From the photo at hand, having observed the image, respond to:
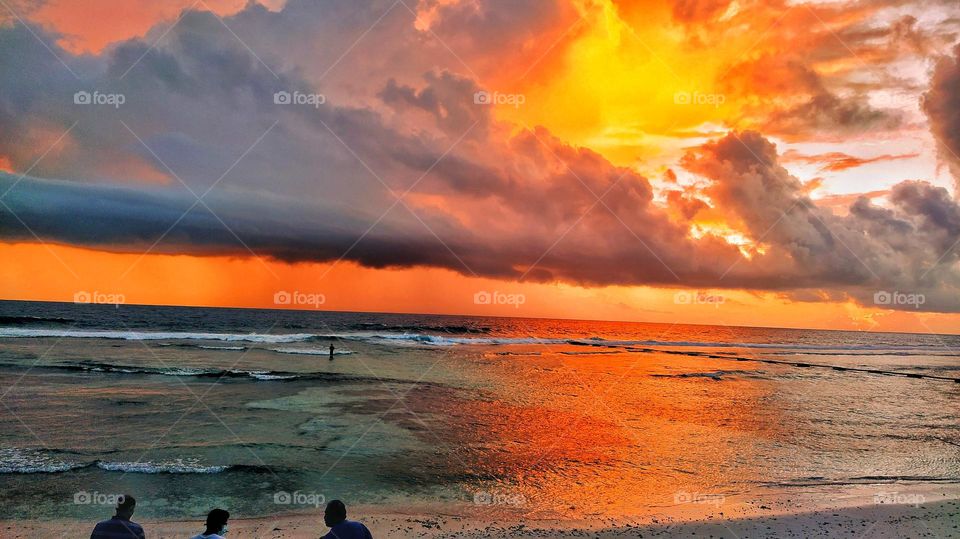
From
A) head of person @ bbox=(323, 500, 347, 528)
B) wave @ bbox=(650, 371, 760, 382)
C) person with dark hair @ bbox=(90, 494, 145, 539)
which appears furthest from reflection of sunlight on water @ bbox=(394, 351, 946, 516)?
person with dark hair @ bbox=(90, 494, 145, 539)

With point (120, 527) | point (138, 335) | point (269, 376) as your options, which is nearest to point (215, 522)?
point (120, 527)

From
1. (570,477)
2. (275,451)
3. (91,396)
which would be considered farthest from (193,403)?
(570,477)

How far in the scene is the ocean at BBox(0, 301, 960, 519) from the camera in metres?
11.7

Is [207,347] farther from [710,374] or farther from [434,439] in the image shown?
[710,374]

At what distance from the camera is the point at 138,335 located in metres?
53.1

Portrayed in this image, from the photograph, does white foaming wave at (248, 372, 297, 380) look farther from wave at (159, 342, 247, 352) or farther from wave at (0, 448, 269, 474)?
wave at (0, 448, 269, 474)

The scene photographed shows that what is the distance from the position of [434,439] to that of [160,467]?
773 cm

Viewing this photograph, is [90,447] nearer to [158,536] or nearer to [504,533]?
[158,536]

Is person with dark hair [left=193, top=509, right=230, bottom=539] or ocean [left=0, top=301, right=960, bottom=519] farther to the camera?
ocean [left=0, top=301, right=960, bottom=519]

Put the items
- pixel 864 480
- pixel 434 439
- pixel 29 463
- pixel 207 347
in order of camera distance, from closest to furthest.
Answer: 1. pixel 29 463
2. pixel 864 480
3. pixel 434 439
4. pixel 207 347

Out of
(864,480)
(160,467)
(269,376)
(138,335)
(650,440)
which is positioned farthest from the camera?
(138,335)

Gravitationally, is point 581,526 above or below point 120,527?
below

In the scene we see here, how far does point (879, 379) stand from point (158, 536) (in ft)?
169

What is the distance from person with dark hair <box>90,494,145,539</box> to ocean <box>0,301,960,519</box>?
14.8 feet
